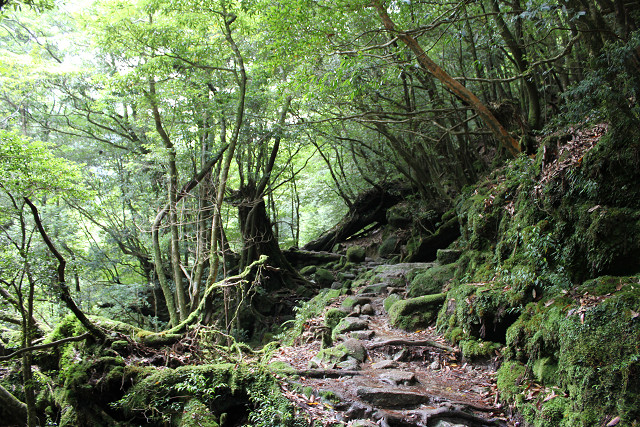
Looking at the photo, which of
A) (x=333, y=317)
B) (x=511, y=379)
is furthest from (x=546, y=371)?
(x=333, y=317)

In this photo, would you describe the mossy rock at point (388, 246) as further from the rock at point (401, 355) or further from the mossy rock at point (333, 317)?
the rock at point (401, 355)

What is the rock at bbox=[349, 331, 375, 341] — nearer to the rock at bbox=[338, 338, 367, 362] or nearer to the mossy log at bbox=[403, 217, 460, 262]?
the rock at bbox=[338, 338, 367, 362]

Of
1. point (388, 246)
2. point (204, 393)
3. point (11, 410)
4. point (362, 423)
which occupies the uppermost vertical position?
point (388, 246)

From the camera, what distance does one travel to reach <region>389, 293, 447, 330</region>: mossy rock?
261 inches

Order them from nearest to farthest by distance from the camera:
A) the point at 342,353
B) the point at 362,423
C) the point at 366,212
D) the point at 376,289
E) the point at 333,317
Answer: the point at 362,423 < the point at 342,353 < the point at 333,317 < the point at 376,289 < the point at 366,212

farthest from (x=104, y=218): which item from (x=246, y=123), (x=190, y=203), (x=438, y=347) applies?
(x=438, y=347)

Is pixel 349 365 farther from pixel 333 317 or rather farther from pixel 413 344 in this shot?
pixel 333 317

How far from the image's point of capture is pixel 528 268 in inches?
185

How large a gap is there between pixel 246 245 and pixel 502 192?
8395 millimetres

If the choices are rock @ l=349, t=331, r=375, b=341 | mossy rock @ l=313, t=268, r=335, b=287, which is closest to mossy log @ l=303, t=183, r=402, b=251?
mossy rock @ l=313, t=268, r=335, b=287

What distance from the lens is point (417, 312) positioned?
6770 millimetres

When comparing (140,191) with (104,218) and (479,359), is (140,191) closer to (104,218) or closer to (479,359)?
(104,218)

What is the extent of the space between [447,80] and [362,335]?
4607mm

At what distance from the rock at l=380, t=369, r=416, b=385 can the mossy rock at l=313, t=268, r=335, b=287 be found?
322 inches
